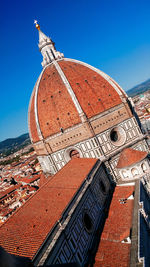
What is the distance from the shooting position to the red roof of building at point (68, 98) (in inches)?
799

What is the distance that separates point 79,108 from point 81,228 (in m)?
11.5

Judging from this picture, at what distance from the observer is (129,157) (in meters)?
19.3

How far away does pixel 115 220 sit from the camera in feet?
45.9

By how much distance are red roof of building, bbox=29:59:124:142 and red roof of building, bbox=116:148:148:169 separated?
5.06 meters

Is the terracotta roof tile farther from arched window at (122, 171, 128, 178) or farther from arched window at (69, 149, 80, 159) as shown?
arched window at (122, 171, 128, 178)

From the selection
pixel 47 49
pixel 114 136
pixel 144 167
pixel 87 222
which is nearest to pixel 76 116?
pixel 114 136

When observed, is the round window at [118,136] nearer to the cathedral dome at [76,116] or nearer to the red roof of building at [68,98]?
the cathedral dome at [76,116]

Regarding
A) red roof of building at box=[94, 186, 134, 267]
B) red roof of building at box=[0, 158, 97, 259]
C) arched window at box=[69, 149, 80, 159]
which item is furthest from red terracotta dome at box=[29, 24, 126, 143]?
red roof of building at box=[94, 186, 134, 267]

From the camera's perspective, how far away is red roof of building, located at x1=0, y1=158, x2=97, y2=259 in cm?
841

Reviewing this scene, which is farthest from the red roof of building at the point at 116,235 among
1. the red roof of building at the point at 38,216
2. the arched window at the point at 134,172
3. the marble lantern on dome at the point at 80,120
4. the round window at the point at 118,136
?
the round window at the point at 118,136

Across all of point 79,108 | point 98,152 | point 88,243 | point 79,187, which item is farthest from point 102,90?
point 88,243

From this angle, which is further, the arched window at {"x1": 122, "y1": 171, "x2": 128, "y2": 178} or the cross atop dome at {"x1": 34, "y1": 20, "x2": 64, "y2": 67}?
the cross atop dome at {"x1": 34, "y1": 20, "x2": 64, "y2": 67}

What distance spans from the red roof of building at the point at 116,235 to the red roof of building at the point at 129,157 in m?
3.03

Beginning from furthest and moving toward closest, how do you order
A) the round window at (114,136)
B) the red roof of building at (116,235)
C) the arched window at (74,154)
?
the round window at (114,136) → the arched window at (74,154) → the red roof of building at (116,235)
